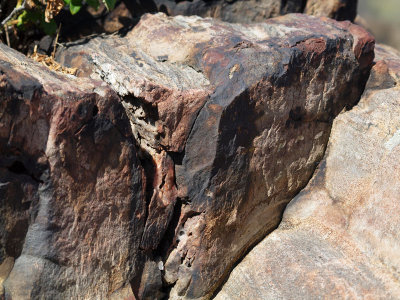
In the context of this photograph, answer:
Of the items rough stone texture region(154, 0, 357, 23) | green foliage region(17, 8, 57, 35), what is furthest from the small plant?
rough stone texture region(154, 0, 357, 23)

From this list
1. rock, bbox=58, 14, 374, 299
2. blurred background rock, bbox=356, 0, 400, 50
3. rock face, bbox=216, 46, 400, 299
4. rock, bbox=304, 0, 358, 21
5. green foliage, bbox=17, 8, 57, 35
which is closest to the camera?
rock, bbox=58, 14, 374, 299

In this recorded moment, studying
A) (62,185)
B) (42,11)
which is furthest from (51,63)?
(62,185)

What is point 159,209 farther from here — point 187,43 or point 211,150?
point 187,43

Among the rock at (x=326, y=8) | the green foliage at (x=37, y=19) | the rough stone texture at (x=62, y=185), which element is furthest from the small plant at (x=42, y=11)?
the rock at (x=326, y=8)

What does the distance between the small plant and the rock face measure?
1.59 metres

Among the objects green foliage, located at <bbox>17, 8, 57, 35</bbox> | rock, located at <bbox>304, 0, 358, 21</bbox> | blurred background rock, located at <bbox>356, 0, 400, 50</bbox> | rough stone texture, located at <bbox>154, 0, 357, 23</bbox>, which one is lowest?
blurred background rock, located at <bbox>356, 0, 400, 50</bbox>

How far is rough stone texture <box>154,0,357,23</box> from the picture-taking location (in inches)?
149

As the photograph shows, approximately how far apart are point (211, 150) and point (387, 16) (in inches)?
375

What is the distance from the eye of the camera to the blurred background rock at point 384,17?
896cm

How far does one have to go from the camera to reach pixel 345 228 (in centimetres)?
284

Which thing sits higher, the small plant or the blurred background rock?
the small plant

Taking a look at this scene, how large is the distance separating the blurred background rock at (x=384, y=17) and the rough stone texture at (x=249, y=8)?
461 cm

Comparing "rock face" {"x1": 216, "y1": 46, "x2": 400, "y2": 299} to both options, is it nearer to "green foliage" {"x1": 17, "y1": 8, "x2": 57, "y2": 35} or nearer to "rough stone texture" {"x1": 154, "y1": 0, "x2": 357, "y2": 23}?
"rough stone texture" {"x1": 154, "y1": 0, "x2": 357, "y2": 23}

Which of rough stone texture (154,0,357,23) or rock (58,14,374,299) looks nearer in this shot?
rock (58,14,374,299)
